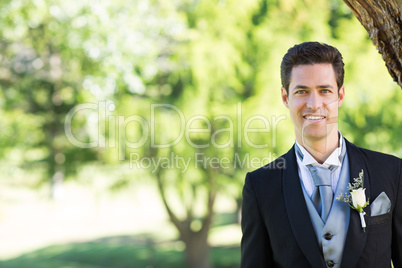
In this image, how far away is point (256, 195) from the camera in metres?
1.90

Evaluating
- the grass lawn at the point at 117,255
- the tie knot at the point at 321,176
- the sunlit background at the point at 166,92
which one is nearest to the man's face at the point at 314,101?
the tie knot at the point at 321,176

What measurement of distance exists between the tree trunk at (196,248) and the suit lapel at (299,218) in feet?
28.6

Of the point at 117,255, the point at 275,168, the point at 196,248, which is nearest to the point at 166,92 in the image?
the point at 196,248

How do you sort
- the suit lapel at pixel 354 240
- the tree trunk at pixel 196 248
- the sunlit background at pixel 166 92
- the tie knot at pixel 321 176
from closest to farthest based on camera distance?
the suit lapel at pixel 354 240, the tie knot at pixel 321 176, the sunlit background at pixel 166 92, the tree trunk at pixel 196 248

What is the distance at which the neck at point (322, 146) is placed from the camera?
183 cm

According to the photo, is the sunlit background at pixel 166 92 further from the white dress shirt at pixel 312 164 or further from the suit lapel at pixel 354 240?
the suit lapel at pixel 354 240

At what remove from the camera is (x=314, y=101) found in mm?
1788

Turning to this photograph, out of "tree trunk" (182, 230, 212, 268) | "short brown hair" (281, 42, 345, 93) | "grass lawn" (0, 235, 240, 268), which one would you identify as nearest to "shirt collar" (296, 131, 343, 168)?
"short brown hair" (281, 42, 345, 93)

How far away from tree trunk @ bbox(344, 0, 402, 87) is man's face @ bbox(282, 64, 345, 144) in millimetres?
212

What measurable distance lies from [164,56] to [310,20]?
2857mm

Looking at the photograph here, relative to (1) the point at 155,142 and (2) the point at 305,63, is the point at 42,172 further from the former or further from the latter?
(2) the point at 305,63

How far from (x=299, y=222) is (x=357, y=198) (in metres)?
0.22

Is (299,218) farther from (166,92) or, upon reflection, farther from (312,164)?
(166,92)

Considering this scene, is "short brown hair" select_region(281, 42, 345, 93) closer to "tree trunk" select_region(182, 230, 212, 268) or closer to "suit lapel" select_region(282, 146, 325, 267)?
"suit lapel" select_region(282, 146, 325, 267)
